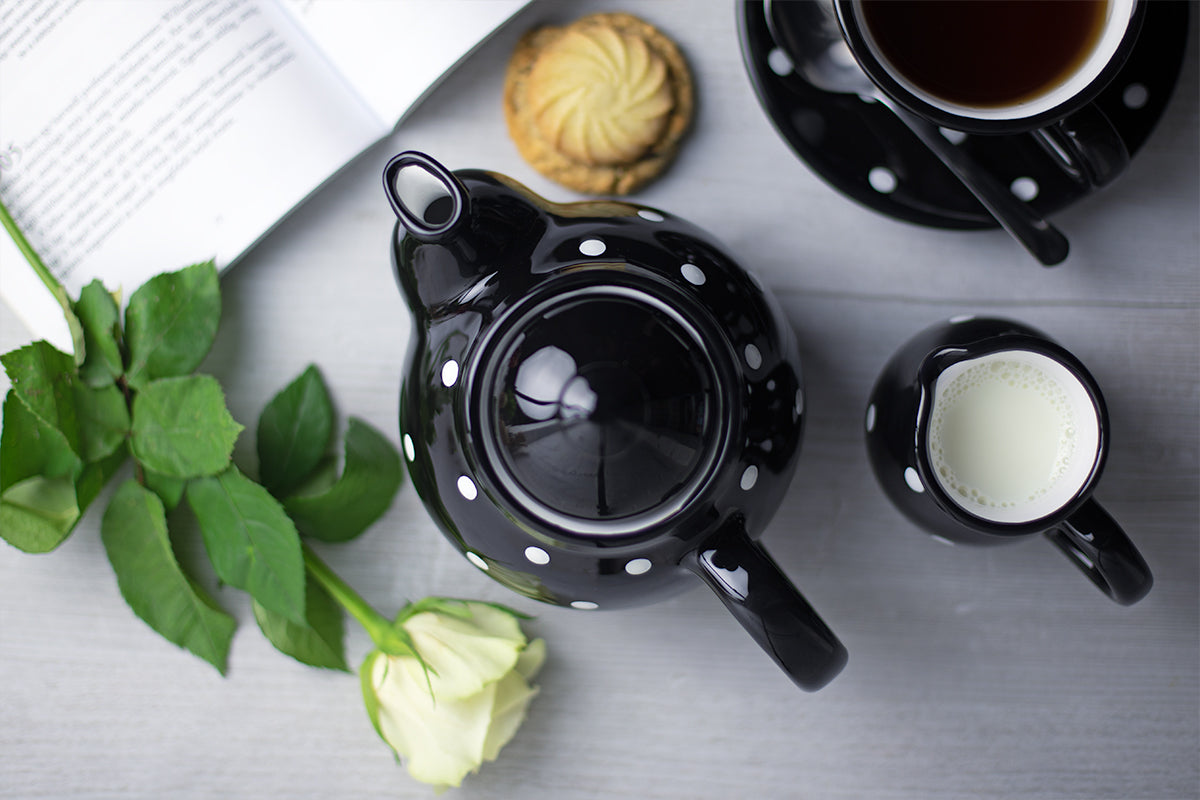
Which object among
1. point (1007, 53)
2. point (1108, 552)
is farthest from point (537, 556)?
point (1007, 53)

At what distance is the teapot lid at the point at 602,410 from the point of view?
42 cm

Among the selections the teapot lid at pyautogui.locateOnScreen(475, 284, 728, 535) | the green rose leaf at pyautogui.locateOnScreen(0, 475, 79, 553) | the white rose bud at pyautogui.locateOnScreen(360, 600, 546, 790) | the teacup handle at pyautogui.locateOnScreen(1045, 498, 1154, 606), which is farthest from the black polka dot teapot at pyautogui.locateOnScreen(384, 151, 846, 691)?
the green rose leaf at pyautogui.locateOnScreen(0, 475, 79, 553)

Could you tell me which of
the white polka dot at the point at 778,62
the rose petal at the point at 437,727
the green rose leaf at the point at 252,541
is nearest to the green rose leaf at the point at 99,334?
the green rose leaf at the point at 252,541

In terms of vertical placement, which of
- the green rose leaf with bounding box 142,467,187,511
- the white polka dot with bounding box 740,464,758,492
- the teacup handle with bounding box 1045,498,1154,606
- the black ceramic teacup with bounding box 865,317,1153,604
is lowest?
the teacup handle with bounding box 1045,498,1154,606

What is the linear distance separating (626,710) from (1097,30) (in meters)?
0.61

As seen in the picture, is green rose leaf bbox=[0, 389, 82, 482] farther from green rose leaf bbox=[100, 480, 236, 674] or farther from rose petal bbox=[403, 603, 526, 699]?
rose petal bbox=[403, 603, 526, 699]

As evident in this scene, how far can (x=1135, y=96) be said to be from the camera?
63 centimetres

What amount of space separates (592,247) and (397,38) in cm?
30

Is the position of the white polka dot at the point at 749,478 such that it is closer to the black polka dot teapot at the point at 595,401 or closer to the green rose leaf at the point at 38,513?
the black polka dot teapot at the point at 595,401

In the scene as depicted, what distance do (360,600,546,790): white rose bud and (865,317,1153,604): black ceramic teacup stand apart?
0.32 meters

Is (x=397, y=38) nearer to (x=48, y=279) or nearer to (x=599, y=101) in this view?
(x=599, y=101)

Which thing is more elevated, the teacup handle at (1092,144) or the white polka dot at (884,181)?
the white polka dot at (884,181)

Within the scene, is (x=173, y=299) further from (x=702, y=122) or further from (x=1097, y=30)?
(x=1097, y=30)

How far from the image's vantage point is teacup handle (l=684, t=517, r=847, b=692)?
46 centimetres
